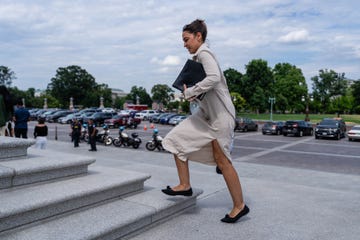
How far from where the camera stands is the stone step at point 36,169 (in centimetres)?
328

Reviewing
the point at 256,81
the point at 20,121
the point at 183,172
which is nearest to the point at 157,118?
the point at 256,81

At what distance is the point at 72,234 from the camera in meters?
2.61

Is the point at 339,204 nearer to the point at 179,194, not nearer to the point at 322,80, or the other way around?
the point at 179,194

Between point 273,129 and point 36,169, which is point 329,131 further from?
point 36,169

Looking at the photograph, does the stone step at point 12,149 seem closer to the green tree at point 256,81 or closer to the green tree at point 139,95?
the green tree at point 256,81

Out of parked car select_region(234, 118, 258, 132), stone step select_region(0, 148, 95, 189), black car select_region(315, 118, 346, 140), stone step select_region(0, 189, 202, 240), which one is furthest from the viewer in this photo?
parked car select_region(234, 118, 258, 132)

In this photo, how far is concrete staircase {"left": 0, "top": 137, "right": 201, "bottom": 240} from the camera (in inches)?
106

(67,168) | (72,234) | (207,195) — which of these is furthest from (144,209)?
(207,195)

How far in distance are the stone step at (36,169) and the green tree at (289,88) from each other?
264 feet

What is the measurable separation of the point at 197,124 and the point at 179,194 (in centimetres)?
78

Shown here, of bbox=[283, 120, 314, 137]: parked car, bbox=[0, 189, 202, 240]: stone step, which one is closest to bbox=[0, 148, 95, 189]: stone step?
bbox=[0, 189, 202, 240]: stone step

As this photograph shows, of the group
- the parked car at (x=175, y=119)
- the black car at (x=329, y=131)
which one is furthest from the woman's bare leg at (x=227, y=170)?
the parked car at (x=175, y=119)

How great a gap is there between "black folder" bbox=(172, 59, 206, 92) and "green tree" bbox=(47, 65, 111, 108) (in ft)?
334

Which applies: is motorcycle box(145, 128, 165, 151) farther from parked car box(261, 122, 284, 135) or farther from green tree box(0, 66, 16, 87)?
green tree box(0, 66, 16, 87)
